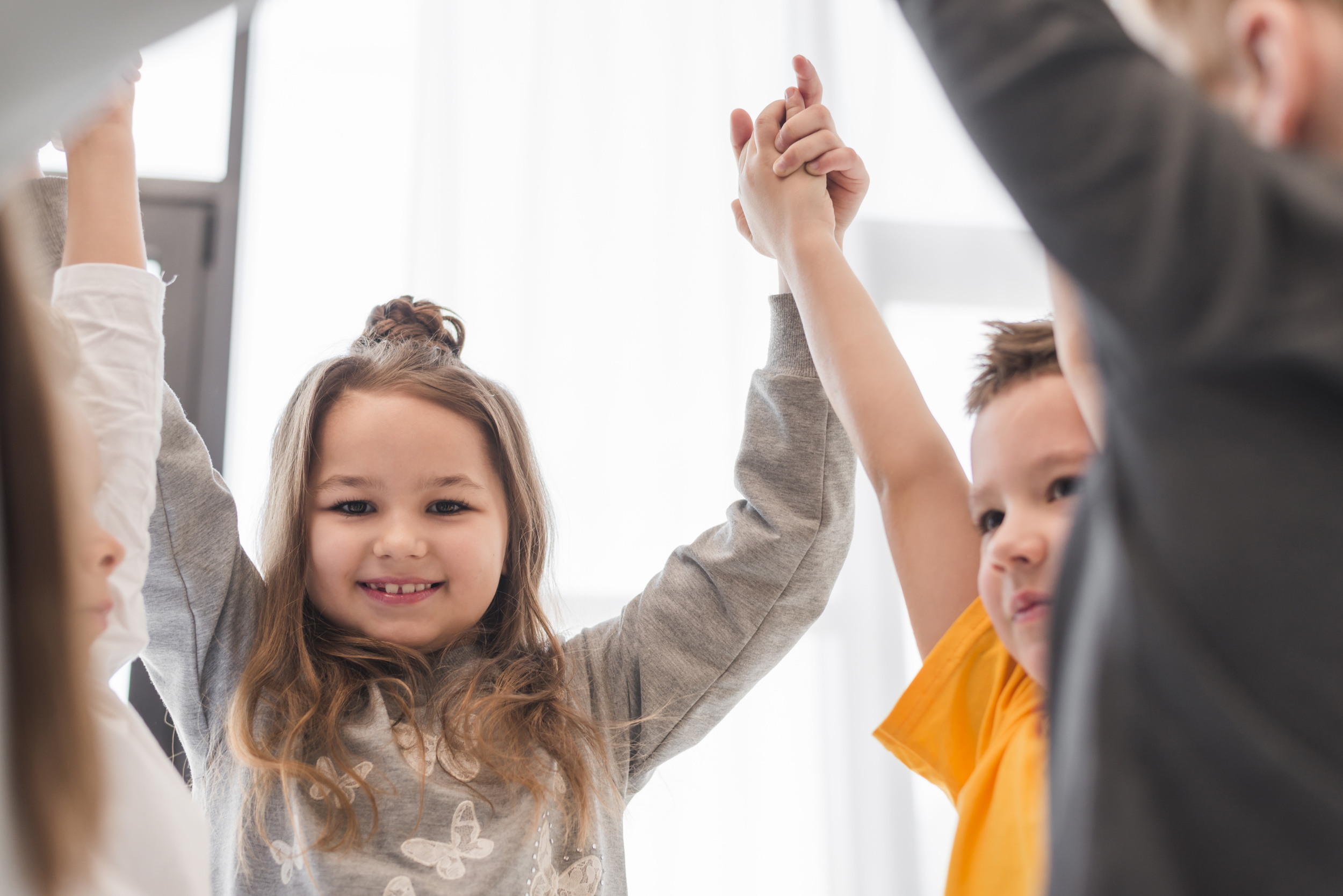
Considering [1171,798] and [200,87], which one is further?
[200,87]

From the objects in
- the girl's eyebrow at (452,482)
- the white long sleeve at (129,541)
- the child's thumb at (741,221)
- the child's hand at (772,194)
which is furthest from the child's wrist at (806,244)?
the white long sleeve at (129,541)

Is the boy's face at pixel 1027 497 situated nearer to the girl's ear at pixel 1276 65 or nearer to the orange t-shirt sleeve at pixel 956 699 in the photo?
the orange t-shirt sleeve at pixel 956 699

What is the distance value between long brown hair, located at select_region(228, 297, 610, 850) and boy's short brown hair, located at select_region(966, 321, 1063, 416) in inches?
18.0

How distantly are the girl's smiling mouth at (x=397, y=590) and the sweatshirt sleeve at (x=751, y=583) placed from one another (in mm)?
170

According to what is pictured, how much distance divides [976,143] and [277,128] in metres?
1.54

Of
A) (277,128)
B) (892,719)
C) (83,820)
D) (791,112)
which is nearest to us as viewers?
(83,820)

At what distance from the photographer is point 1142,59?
14.6 inches

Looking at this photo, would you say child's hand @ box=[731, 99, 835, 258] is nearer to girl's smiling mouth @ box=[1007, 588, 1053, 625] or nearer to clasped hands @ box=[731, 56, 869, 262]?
clasped hands @ box=[731, 56, 869, 262]

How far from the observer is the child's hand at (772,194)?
86cm

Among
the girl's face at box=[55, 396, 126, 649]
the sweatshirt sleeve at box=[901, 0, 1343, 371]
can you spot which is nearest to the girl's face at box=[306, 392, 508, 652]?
the girl's face at box=[55, 396, 126, 649]

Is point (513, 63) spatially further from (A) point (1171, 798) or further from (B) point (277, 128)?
(A) point (1171, 798)

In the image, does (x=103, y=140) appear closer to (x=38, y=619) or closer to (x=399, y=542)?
(x=399, y=542)

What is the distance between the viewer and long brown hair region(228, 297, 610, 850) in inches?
34.7

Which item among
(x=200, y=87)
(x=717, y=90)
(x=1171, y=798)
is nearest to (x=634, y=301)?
(x=717, y=90)
